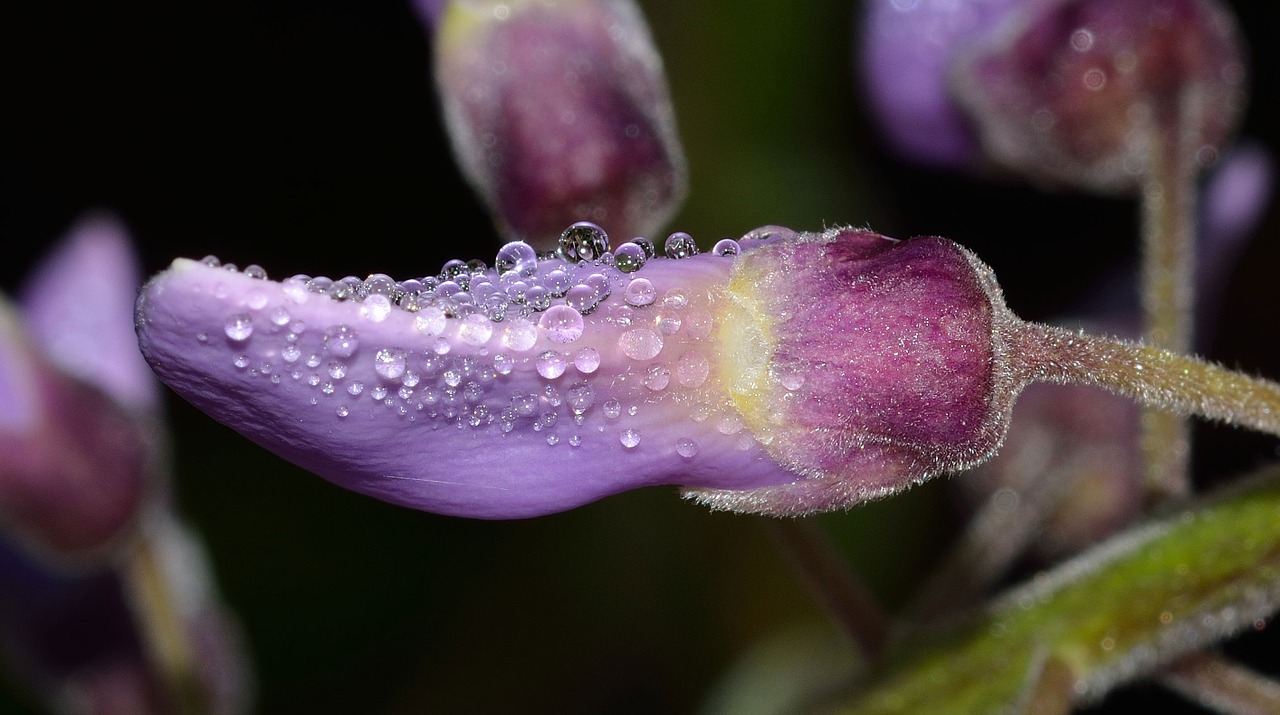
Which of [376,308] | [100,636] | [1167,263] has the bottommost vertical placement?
[100,636]

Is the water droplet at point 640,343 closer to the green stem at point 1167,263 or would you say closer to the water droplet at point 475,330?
the water droplet at point 475,330

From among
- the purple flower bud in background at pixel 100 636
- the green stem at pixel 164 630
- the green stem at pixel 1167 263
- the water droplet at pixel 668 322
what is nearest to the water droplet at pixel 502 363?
the water droplet at pixel 668 322

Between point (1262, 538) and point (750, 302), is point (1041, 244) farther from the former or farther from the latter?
point (750, 302)

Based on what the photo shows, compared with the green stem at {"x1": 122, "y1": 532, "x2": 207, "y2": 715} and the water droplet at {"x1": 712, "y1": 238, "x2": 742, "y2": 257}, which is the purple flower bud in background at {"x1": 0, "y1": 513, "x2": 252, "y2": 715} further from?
the water droplet at {"x1": 712, "y1": 238, "x2": 742, "y2": 257}

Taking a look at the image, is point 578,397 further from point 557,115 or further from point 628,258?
point 557,115

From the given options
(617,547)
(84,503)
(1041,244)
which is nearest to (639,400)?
(84,503)

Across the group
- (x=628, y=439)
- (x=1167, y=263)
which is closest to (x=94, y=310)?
(x=628, y=439)
